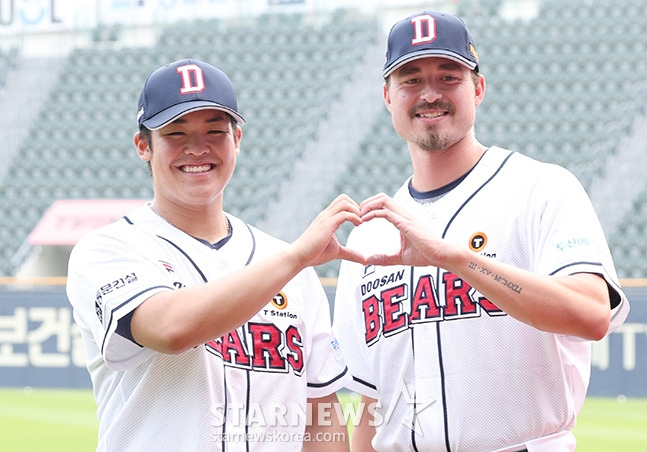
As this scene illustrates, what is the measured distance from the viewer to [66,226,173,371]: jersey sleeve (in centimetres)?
249

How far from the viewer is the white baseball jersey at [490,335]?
2623 mm

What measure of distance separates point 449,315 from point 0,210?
14.3 m

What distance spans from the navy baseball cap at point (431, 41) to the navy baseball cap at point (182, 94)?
1.78 ft

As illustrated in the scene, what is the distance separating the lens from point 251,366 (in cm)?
269

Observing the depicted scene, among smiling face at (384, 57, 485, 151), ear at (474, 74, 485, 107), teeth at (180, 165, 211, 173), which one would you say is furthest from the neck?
ear at (474, 74, 485, 107)

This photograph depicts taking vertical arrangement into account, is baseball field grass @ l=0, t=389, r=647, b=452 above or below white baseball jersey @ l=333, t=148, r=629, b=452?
below

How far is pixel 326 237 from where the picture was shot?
2.51 meters

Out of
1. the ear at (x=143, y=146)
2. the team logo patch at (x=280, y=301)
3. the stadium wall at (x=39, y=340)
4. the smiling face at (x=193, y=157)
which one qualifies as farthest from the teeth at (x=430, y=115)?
the stadium wall at (x=39, y=340)

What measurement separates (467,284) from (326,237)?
50 centimetres

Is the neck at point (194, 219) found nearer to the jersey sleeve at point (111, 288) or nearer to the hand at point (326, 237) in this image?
the jersey sleeve at point (111, 288)

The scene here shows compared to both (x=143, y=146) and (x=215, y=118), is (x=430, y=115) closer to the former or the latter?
(x=215, y=118)

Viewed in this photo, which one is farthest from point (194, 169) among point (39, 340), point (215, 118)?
point (39, 340)

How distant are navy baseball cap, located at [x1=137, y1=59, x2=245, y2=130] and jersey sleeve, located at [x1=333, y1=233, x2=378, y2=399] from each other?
0.69 meters

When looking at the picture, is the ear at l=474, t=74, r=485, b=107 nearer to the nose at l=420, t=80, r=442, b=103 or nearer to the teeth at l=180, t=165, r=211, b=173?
the nose at l=420, t=80, r=442, b=103
